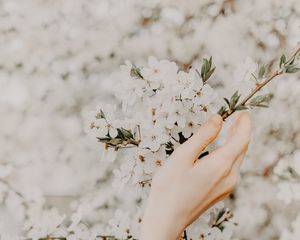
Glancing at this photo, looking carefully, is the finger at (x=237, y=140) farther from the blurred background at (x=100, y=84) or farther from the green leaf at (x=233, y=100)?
the blurred background at (x=100, y=84)

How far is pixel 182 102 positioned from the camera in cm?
76

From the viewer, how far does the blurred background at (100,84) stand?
165 centimetres

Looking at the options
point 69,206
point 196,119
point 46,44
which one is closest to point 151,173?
point 196,119

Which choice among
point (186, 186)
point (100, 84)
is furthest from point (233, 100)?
point (100, 84)

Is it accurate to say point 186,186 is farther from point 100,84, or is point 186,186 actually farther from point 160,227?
point 100,84

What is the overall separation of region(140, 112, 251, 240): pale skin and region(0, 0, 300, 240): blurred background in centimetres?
99

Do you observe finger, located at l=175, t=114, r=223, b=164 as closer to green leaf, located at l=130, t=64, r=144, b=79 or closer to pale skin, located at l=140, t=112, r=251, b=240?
pale skin, located at l=140, t=112, r=251, b=240

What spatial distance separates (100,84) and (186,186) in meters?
1.09

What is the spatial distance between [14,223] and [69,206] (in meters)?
0.20

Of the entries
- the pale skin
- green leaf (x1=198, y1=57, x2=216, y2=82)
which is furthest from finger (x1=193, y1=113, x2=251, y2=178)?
green leaf (x1=198, y1=57, x2=216, y2=82)

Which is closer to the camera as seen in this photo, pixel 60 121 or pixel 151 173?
pixel 151 173

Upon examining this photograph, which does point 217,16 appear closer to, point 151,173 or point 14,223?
point 14,223

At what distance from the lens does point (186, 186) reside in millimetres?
645

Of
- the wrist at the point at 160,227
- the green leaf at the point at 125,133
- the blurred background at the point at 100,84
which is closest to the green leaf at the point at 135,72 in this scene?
the green leaf at the point at 125,133
